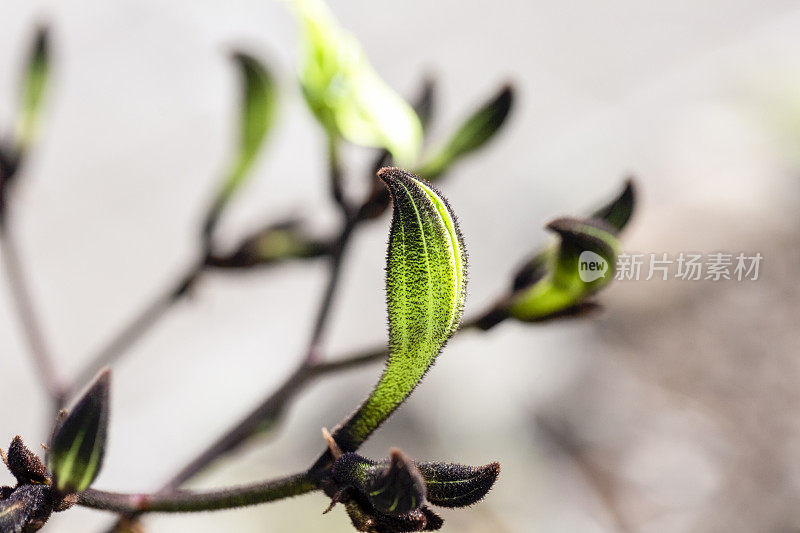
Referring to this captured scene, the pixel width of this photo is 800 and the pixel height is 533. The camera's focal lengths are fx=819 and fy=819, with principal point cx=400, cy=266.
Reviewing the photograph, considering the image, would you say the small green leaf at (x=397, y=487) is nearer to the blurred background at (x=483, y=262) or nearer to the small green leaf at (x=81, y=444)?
the small green leaf at (x=81, y=444)

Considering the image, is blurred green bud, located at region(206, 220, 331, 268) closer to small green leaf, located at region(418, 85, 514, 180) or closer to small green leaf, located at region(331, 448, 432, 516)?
small green leaf, located at region(418, 85, 514, 180)

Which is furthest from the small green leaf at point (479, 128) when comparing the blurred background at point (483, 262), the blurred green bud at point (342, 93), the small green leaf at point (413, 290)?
the blurred background at point (483, 262)

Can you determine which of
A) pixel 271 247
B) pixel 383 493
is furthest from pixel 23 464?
pixel 271 247

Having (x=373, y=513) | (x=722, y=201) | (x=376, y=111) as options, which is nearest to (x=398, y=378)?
(x=373, y=513)

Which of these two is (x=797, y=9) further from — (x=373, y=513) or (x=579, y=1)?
(x=373, y=513)

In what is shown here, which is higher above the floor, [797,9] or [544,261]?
[544,261]

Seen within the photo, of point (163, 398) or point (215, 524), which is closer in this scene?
point (215, 524)

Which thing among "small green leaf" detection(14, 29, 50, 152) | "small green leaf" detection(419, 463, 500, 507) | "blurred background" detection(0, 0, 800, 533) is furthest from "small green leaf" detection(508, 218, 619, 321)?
"blurred background" detection(0, 0, 800, 533)
